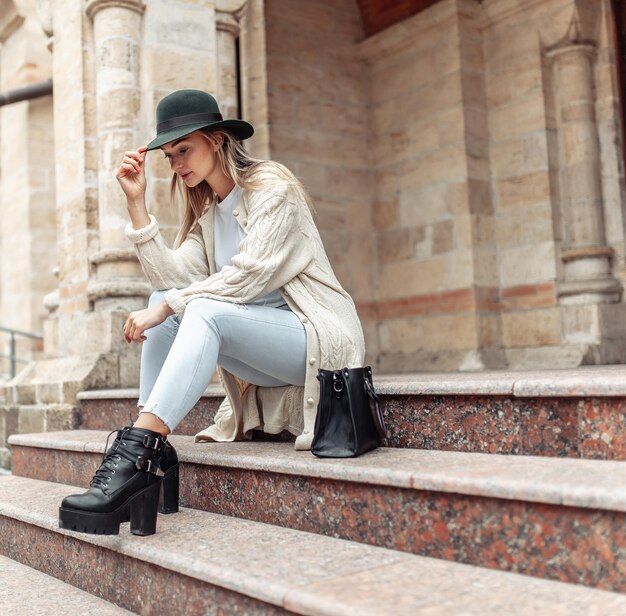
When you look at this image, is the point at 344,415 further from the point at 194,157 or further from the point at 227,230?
the point at 194,157

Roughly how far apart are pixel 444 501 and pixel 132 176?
168cm

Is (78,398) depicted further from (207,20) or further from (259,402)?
(207,20)

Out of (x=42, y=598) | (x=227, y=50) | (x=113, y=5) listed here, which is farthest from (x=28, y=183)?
(x=42, y=598)

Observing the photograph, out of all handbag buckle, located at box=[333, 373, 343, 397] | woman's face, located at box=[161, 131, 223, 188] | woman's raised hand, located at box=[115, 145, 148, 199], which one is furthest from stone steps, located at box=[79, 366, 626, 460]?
woman's raised hand, located at box=[115, 145, 148, 199]

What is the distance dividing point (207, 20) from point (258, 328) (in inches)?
118

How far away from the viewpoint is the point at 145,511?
229cm

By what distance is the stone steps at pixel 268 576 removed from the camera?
159 centimetres

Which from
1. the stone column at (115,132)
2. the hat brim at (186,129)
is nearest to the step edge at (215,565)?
the hat brim at (186,129)

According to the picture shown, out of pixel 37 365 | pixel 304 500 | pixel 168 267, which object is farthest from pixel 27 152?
pixel 304 500

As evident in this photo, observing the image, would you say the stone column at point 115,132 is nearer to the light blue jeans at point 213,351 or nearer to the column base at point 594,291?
the light blue jeans at point 213,351

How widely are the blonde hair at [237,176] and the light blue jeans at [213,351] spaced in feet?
1.32

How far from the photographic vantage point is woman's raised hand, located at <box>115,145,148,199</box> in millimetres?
2900

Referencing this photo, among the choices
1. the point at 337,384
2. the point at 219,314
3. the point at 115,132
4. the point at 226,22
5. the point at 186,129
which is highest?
the point at 226,22

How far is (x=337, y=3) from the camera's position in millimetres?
6645
